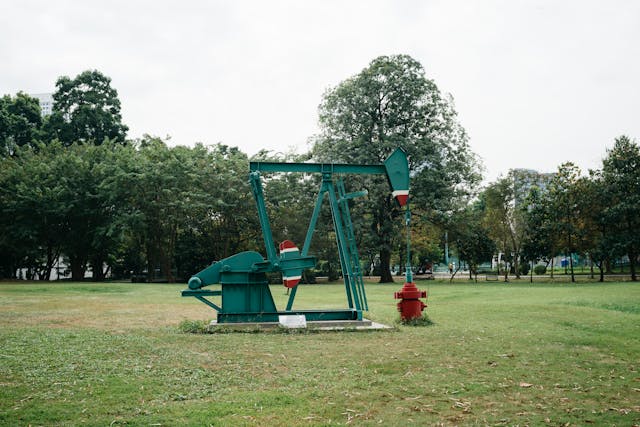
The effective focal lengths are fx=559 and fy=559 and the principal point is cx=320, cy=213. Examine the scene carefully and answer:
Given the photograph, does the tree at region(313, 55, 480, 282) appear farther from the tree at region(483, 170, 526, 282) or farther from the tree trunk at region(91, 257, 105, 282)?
the tree trunk at region(91, 257, 105, 282)

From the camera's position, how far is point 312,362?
7504 mm

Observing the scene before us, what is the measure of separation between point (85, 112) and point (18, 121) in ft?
18.0

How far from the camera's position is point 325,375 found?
263 inches

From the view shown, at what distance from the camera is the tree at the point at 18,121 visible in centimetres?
4584

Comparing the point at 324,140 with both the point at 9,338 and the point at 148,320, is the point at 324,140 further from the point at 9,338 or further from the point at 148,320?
the point at 9,338

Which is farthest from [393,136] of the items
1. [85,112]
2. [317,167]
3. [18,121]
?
[18,121]

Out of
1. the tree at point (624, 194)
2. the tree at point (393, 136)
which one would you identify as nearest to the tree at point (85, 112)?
the tree at point (393, 136)

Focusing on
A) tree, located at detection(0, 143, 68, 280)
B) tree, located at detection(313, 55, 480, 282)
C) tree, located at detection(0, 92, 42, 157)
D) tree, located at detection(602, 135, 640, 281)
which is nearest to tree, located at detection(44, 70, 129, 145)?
tree, located at detection(0, 92, 42, 157)

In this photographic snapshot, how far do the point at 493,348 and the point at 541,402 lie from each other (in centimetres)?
316

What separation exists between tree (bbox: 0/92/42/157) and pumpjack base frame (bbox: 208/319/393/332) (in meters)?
40.7

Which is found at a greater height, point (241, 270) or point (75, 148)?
point (75, 148)

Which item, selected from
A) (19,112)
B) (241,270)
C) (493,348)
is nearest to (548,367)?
(493,348)

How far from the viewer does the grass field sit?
5.01 metres

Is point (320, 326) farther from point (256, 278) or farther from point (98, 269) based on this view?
point (98, 269)
